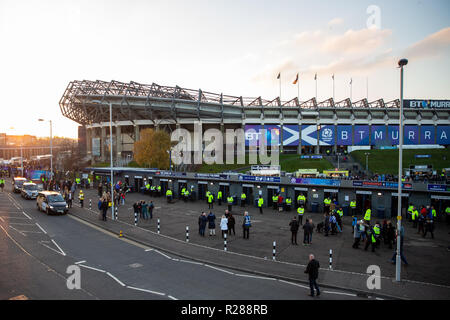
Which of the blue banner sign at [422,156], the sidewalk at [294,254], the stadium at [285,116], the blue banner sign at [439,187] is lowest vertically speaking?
the sidewalk at [294,254]

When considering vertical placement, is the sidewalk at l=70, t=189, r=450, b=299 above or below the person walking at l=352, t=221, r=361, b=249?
below

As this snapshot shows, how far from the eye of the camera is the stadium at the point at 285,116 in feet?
238

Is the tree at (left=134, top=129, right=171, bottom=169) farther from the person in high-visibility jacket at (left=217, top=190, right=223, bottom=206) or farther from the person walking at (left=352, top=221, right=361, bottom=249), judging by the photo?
the person walking at (left=352, top=221, right=361, bottom=249)

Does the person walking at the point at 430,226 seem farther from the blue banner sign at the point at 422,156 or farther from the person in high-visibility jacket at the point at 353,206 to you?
the blue banner sign at the point at 422,156

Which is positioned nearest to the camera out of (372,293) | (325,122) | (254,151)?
(372,293)

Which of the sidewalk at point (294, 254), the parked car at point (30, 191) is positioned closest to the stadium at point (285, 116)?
the parked car at point (30, 191)

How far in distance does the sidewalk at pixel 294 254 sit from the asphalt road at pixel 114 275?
81 centimetres

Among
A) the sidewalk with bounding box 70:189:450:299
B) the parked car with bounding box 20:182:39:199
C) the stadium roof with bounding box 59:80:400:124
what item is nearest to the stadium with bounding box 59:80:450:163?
the stadium roof with bounding box 59:80:400:124

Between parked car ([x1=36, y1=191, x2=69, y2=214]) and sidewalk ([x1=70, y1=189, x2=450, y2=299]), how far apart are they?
234 cm

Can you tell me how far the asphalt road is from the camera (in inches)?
391
